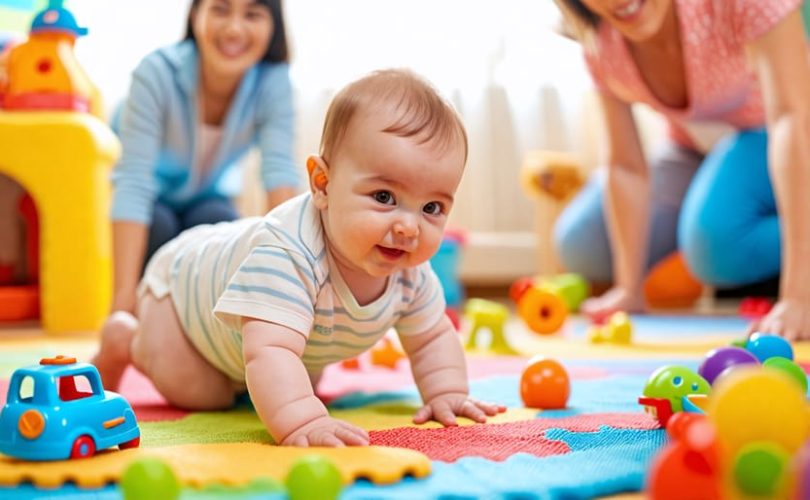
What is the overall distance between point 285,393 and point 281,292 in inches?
3.9

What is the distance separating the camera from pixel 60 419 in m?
0.71

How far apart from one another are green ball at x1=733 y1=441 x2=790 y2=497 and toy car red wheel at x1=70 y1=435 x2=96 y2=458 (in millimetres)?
496

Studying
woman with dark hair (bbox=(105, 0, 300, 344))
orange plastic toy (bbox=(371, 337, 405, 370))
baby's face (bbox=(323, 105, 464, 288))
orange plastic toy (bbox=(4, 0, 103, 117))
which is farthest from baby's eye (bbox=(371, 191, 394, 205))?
orange plastic toy (bbox=(4, 0, 103, 117))

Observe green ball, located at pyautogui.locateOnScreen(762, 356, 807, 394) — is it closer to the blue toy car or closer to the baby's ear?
the baby's ear

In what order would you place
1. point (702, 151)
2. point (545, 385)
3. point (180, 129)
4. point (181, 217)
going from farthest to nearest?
1. point (702, 151)
2. point (181, 217)
3. point (180, 129)
4. point (545, 385)

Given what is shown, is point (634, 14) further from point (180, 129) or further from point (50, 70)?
point (50, 70)

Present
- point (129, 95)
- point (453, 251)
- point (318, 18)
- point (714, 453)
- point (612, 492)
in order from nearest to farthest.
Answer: point (714, 453), point (612, 492), point (129, 95), point (453, 251), point (318, 18)

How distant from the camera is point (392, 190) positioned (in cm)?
83

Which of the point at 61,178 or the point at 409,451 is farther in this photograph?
the point at 61,178

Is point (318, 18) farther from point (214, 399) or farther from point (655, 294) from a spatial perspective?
point (214, 399)

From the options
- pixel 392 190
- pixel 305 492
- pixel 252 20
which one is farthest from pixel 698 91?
pixel 305 492

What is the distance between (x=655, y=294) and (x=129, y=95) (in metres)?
1.64

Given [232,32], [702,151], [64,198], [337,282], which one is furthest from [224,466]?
[702,151]

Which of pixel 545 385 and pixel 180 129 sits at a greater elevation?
pixel 180 129
